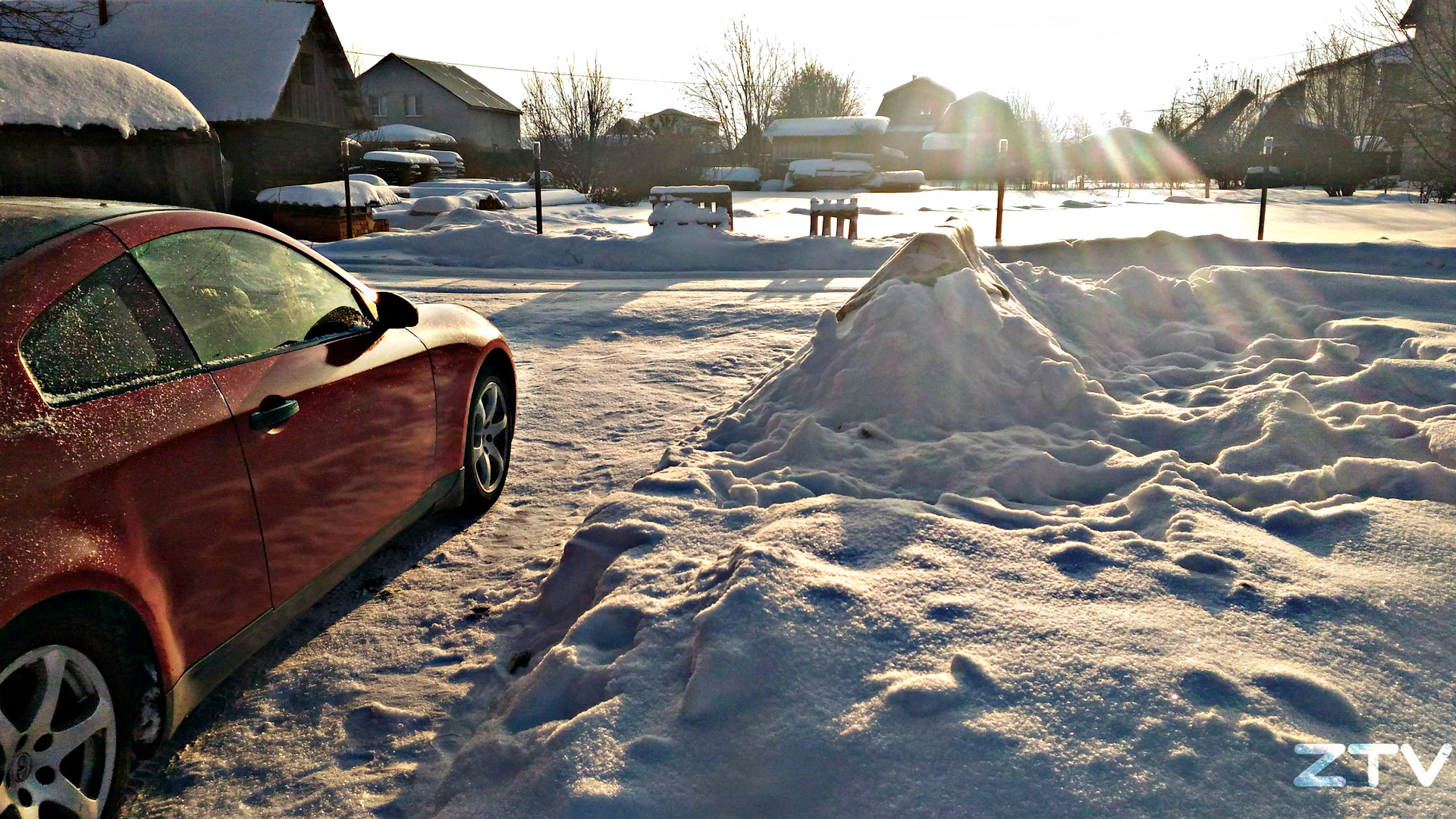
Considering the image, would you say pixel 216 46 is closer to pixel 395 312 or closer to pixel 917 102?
pixel 395 312

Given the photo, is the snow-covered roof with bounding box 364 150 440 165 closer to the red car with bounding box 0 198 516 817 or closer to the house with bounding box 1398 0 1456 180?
the house with bounding box 1398 0 1456 180

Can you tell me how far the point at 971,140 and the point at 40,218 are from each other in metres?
63.9

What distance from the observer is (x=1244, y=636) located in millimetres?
2422

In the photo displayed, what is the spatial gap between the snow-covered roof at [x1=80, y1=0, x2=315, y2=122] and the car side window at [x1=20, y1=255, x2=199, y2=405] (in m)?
25.7

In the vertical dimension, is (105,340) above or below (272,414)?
above

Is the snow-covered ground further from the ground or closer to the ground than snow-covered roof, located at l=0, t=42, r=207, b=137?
closer to the ground

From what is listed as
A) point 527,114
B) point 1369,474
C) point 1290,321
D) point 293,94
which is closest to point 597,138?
point 527,114

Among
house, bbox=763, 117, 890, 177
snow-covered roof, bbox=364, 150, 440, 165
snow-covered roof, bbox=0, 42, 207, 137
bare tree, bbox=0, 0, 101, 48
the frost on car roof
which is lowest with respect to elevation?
the frost on car roof

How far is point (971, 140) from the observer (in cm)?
6116

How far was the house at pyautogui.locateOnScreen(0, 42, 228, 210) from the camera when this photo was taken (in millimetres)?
14656

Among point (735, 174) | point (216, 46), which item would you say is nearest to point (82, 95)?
point (216, 46)

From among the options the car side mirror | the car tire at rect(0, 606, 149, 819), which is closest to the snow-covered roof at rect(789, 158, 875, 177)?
the car side mirror

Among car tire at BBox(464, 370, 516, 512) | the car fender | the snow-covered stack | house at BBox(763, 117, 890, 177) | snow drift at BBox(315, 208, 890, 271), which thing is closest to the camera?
the car fender

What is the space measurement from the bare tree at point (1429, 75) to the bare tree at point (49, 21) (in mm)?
30661
